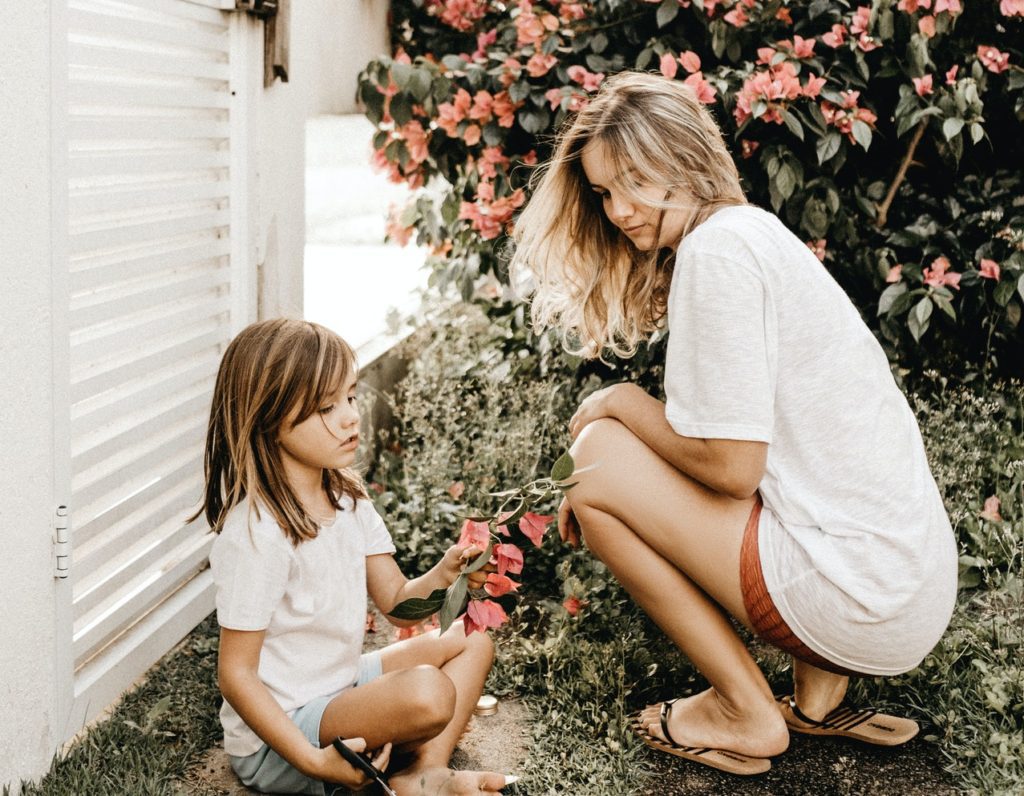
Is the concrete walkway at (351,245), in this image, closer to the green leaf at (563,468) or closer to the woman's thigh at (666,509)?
the woman's thigh at (666,509)

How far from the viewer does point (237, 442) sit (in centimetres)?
221

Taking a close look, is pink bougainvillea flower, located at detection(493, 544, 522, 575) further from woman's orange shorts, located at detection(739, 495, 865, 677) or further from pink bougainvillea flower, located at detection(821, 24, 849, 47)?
pink bougainvillea flower, located at detection(821, 24, 849, 47)

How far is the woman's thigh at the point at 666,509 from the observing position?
7.89 feet

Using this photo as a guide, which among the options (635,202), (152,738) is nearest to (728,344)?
(635,202)

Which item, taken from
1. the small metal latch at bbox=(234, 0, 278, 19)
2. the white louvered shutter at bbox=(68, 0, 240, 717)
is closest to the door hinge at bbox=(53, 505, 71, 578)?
the white louvered shutter at bbox=(68, 0, 240, 717)

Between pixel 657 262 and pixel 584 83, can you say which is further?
pixel 584 83

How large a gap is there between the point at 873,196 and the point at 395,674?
2546 mm

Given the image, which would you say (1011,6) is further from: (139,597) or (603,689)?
(139,597)

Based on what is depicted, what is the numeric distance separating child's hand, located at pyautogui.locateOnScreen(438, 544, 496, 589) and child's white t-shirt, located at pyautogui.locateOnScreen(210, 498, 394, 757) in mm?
188

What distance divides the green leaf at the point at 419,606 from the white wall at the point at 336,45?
2.06 meters

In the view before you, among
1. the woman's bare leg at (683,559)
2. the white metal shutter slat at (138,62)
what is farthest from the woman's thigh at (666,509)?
the white metal shutter slat at (138,62)

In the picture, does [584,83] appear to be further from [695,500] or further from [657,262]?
[695,500]

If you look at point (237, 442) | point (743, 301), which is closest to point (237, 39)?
point (237, 442)

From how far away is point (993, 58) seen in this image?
12.2ft
